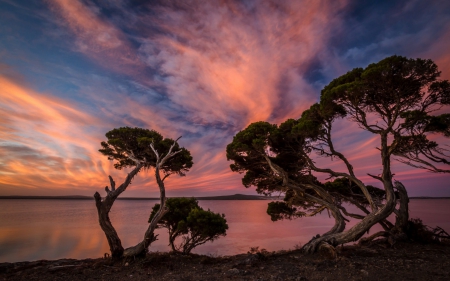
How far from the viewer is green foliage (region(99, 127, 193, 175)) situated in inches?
448

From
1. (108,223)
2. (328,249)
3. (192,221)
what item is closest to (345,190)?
(328,249)

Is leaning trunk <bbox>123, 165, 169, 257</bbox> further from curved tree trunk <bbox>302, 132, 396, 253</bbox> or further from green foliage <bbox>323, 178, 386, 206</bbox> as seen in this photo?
green foliage <bbox>323, 178, 386, 206</bbox>

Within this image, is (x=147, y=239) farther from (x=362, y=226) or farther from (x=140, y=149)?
(x=362, y=226)

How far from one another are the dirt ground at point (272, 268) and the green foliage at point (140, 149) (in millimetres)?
4520

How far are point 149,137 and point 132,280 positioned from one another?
643 cm

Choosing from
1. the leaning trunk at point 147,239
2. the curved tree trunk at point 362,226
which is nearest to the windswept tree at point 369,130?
the curved tree trunk at point 362,226

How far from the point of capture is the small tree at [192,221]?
11375 mm

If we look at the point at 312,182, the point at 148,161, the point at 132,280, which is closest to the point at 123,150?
the point at 148,161

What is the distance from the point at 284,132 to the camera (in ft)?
40.2

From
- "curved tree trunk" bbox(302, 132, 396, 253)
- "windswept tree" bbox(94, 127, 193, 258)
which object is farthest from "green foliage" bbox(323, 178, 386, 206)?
"windswept tree" bbox(94, 127, 193, 258)

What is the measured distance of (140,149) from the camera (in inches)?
479

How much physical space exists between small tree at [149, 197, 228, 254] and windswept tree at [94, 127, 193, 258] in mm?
1322

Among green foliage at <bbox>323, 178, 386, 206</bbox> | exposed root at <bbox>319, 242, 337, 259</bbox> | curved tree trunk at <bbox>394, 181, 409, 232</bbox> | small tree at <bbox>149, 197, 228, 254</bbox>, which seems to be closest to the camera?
exposed root at <bbox>319, 242, 337, 259</bbox>

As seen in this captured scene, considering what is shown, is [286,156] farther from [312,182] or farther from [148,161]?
[148,161]
